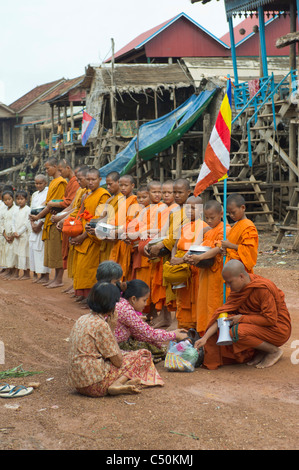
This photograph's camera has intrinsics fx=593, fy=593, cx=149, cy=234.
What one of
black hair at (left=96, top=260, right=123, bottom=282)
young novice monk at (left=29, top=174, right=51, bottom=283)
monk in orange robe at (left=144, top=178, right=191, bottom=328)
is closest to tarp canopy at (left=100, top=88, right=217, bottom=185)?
young novice monk at (left=29, top=174, right=51, bottom=283)

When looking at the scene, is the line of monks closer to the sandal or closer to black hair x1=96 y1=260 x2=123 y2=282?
black hair x1=96 y1=260 x2=123 y2=282

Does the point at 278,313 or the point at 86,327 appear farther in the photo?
the point at 278,313

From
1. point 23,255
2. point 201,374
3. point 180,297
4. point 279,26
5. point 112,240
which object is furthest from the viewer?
point 279,26

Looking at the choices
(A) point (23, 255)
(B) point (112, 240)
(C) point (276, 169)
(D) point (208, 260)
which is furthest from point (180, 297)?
(C) point (276, 169)

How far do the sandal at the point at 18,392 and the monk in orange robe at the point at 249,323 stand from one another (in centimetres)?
155

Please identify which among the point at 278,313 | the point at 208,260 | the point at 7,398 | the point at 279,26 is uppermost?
A: the point at 279,26

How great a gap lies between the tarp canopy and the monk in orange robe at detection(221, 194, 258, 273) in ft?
33.6

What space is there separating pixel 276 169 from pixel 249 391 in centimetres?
1334

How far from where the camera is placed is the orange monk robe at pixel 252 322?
527cm

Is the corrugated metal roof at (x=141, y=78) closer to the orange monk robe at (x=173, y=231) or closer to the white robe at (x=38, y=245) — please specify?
the white robe at (x=38, y=245)

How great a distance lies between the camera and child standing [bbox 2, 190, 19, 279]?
37.9 ft

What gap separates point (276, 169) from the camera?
17391mm

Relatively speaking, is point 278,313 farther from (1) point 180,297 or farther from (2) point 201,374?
(1) point 180,297

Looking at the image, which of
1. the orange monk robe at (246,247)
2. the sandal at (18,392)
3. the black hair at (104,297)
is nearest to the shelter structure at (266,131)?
the orange monk robe at (246,247)
